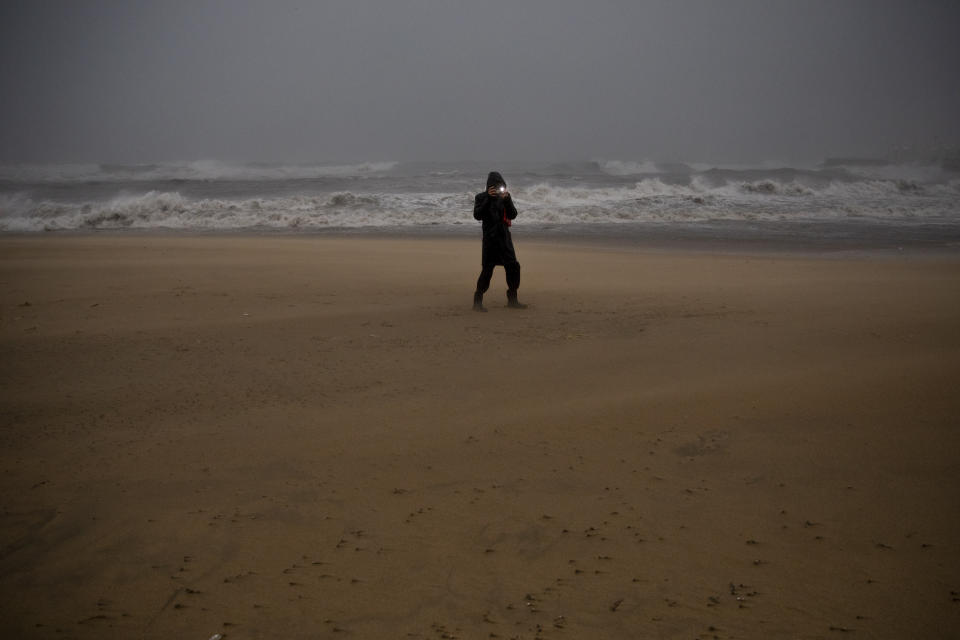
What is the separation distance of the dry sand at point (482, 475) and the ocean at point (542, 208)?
10.9 meters

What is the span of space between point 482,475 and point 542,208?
18.9 metres

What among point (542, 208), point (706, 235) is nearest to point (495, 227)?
point (706, 235)

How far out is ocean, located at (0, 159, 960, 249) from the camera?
17.1 m

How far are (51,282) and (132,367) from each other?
4.74 m

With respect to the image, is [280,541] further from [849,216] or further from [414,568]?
[849,216]

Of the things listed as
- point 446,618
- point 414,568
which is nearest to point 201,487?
point 414,568

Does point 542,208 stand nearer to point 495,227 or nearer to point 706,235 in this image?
point 706,235

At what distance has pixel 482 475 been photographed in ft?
10.2

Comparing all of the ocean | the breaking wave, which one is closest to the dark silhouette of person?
the ocean

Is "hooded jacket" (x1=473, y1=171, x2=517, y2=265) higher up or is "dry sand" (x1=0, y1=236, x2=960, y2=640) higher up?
"hooded jacket" (x1=473, y1=171, x2=517, y2=265)

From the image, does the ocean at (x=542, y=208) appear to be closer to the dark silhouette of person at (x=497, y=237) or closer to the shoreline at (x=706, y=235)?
the shoreline at (x=706, y=235)

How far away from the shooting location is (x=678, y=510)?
277cm

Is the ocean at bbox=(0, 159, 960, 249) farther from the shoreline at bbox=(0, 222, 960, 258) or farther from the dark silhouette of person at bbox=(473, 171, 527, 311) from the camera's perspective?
the dark silhouette of person at bbox=(473, 171, 527, 311)

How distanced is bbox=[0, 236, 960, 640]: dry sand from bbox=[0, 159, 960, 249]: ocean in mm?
10921
